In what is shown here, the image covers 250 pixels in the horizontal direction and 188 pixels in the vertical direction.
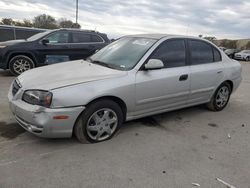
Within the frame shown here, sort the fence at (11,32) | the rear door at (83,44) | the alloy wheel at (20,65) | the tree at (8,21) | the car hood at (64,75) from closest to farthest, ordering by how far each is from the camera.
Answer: the car hood at (64,75) < the alloy wheel at (20,65) < the rear door at (83,44) < the fence at (11,32) < the tree at (8,21)

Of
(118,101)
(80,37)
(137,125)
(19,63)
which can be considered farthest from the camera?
(80,37)

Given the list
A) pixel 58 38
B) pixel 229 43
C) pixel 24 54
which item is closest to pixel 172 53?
pixel 58 38

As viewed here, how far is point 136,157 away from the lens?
3486 millimetres

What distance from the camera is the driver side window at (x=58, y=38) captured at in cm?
876

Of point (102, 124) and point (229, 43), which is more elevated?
point (229, 43)

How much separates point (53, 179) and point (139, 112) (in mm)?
1784

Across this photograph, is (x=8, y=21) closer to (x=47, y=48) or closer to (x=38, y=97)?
(x=47, y=48)

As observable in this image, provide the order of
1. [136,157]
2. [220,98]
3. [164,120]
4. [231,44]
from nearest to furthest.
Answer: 1. [136,157]
2. [164,120]
3. [220,98]
4. [231,44]

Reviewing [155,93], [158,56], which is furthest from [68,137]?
[158,56]

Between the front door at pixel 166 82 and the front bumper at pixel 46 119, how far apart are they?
1.07m

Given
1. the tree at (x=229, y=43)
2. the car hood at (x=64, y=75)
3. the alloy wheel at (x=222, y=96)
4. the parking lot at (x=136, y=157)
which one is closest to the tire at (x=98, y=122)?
the parking lot at (x=136, y=157)

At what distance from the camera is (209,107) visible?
18.5 ft

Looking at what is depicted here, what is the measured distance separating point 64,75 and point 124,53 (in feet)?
3.76

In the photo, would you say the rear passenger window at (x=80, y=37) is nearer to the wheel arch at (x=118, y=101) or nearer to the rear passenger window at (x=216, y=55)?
the rear passenger window at (x=216, y=55)
